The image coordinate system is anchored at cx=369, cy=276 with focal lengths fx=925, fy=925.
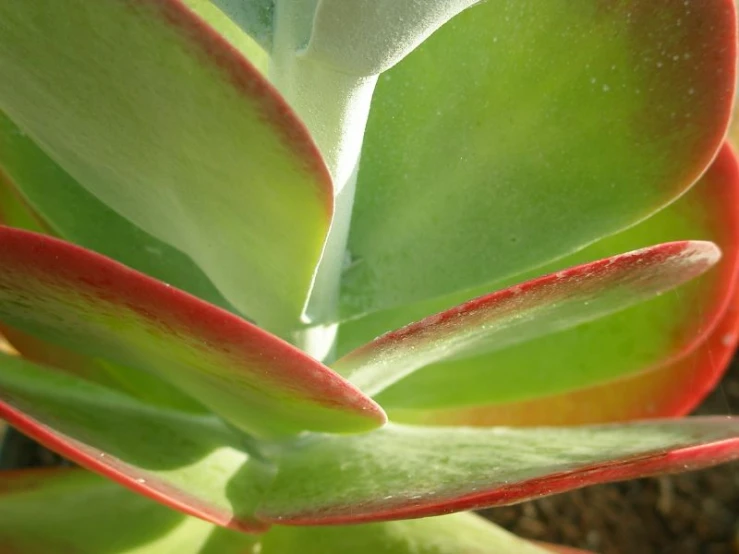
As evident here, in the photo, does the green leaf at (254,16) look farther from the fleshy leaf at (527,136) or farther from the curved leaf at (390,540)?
the curved leaf at (390,540)

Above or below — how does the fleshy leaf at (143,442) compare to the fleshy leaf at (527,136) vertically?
below

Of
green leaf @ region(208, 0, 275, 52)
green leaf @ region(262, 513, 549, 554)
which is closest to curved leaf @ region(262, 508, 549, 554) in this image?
green leaf @ region(262, 513, 549, 554)

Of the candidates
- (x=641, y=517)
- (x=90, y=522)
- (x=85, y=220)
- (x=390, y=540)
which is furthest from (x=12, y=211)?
(x=641, y=517)

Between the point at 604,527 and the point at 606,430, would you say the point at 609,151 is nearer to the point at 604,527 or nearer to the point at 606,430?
the point at 606,430

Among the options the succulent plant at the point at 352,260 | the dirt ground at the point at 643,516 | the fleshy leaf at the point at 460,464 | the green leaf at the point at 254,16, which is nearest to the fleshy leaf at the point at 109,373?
the succulent plant at the point at 352,260

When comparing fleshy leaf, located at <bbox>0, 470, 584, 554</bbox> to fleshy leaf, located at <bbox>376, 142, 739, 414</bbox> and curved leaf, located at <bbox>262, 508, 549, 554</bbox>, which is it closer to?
curved leaf, located at <bbox>262, 508, 549, 554</bbox>
